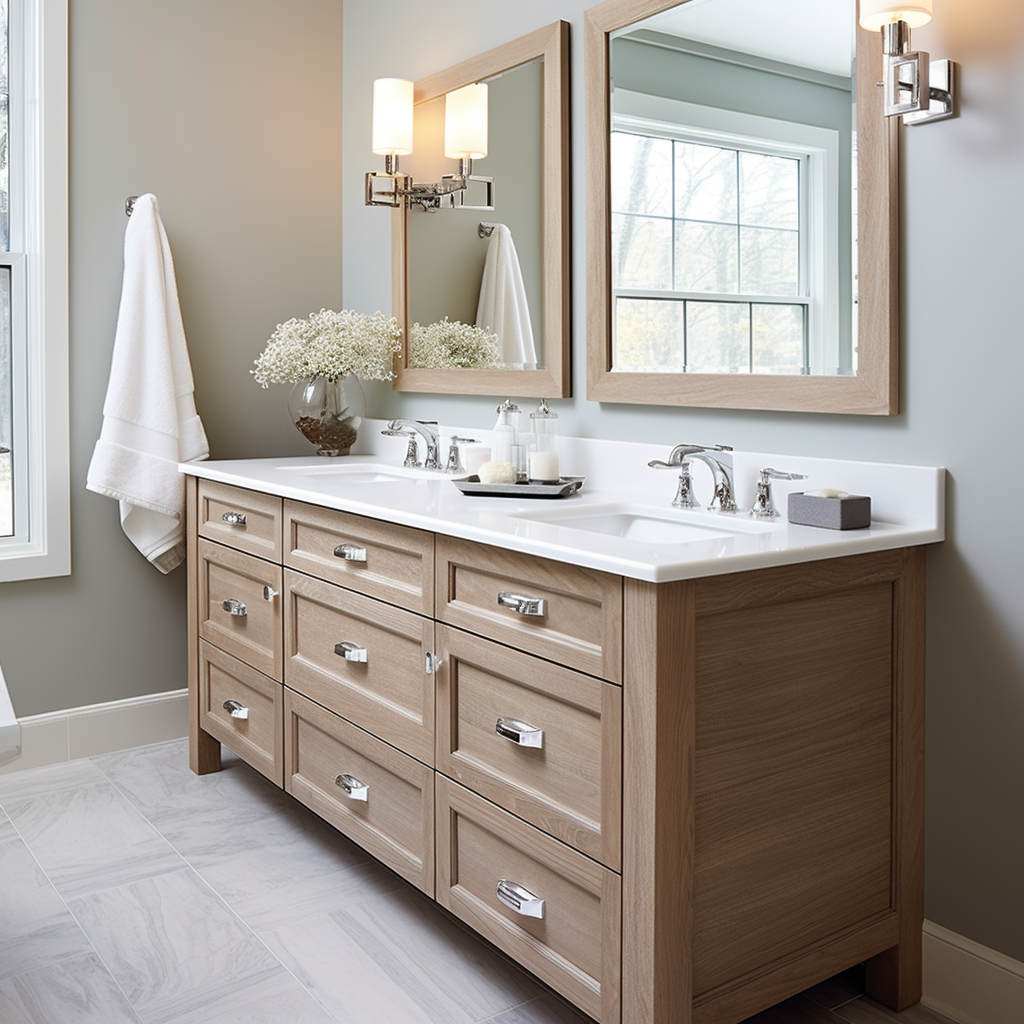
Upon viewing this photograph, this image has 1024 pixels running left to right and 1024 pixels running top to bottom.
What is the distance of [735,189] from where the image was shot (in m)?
2.03

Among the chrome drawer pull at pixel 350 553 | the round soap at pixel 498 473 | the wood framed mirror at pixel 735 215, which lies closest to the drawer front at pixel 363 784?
the chrome drawer pull at pixel 350 553

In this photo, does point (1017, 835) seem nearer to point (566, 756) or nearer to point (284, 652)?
point (566, 756)

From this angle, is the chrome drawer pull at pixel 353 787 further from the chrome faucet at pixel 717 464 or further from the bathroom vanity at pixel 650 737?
the chrome faucet at pixel 717 464

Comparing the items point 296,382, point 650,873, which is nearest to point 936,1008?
point 650,873

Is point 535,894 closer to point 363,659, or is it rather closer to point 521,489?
point 363,659

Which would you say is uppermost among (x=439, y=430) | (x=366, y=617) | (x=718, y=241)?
(x=718, y=241)

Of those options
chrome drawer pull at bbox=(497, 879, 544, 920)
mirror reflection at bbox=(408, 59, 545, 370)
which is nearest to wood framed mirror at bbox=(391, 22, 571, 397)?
mirror reflection at bbox=(408, 59, 545, 370)

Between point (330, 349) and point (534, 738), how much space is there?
1.57 meters

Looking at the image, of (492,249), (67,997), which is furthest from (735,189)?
(67,997)

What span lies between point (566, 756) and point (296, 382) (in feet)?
5.82

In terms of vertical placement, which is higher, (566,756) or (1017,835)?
(566,756)

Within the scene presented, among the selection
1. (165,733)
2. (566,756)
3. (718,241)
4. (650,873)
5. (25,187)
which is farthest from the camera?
(165,733)

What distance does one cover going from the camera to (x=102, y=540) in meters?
3.03

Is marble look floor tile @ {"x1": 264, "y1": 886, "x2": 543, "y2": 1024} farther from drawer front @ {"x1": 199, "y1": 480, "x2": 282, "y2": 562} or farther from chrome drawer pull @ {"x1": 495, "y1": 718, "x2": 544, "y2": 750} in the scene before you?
drawer front @ {"x1": 199, "y1": 480, "x2": 282, "y2": 562}
